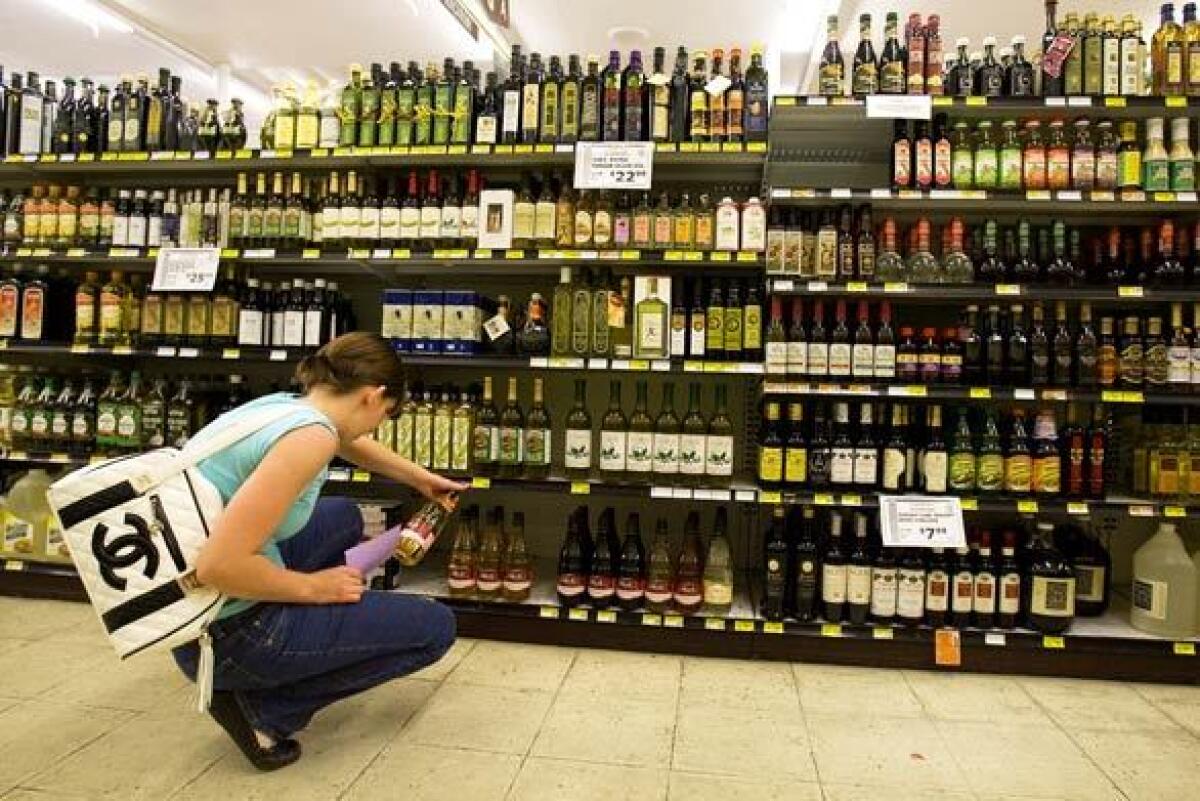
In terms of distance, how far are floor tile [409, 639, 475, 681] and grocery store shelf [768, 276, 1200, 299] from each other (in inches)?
74.5

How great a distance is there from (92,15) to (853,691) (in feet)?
23.4

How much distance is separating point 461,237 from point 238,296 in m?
1.15

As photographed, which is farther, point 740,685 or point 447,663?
point 447,663

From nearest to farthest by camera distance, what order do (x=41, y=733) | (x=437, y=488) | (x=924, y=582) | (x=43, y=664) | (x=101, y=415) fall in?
(x=41, y=733) < (x=437, y=488) < (x=43, y=664) < (x=924, y=582) < (x=101, y=415)

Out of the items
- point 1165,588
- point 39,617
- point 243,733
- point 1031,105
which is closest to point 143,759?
point 243,733

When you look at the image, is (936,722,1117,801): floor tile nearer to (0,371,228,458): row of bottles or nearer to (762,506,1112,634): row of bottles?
(762,506,1112,634): row of bottles

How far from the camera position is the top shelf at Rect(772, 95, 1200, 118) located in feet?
9.81

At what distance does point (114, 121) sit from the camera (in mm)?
3691

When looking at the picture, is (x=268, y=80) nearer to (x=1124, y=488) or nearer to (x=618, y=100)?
(x=618, y=100)

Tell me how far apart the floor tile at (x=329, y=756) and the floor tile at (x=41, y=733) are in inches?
14.7

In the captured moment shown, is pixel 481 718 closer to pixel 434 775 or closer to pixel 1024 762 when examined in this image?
pixel 434 775

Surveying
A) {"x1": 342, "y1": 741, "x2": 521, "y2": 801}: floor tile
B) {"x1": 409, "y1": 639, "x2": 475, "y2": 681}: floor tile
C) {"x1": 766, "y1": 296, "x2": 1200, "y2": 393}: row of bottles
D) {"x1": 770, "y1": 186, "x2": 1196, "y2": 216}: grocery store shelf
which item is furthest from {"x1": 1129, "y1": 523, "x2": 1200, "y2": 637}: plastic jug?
{"x1": 409, "y1": 639, "x2": 475, "y2": 681}: floor tile

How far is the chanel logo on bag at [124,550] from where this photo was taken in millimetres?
1764

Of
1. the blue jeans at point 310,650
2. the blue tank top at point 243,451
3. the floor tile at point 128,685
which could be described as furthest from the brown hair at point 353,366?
the floor tile at point 128,685
